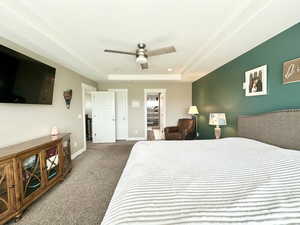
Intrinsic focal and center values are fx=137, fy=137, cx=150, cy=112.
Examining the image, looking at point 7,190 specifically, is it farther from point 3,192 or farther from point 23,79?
point 23,79

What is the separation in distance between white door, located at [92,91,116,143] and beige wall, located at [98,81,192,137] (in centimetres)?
81

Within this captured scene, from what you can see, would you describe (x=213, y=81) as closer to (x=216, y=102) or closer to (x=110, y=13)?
(x=216, y=102)

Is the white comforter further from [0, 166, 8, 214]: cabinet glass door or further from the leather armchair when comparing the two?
the leather armchair

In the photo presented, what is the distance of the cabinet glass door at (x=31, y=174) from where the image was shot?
1756 millimetres

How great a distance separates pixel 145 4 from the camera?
1.52 metres

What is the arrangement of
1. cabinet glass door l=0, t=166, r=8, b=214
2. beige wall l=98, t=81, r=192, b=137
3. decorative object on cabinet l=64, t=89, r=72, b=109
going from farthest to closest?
beige wall l=98, t=81, r=192, b=137 → decorative object on cabinet l=64, t=89, r=72, b=109 → cabinet glass door l=0, t=166, r=8, b=214

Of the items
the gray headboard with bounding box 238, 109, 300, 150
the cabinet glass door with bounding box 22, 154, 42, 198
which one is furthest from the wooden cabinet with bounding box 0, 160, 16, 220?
the gray headboard with bounding box 238, 109, 300, 150

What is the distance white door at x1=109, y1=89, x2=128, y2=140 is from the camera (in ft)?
18.8

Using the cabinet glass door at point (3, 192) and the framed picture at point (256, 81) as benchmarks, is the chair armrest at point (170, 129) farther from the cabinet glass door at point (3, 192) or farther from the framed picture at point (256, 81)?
the cabinet glass door at point (3, 192)

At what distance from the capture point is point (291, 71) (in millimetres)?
1784

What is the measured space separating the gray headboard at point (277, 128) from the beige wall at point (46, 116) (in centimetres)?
377

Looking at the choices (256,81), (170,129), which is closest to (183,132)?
(170,129)

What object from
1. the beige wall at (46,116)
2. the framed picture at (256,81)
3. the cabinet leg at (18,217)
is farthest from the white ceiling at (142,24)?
the cabinet leg at (18,217)

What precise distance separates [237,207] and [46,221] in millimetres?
2070
